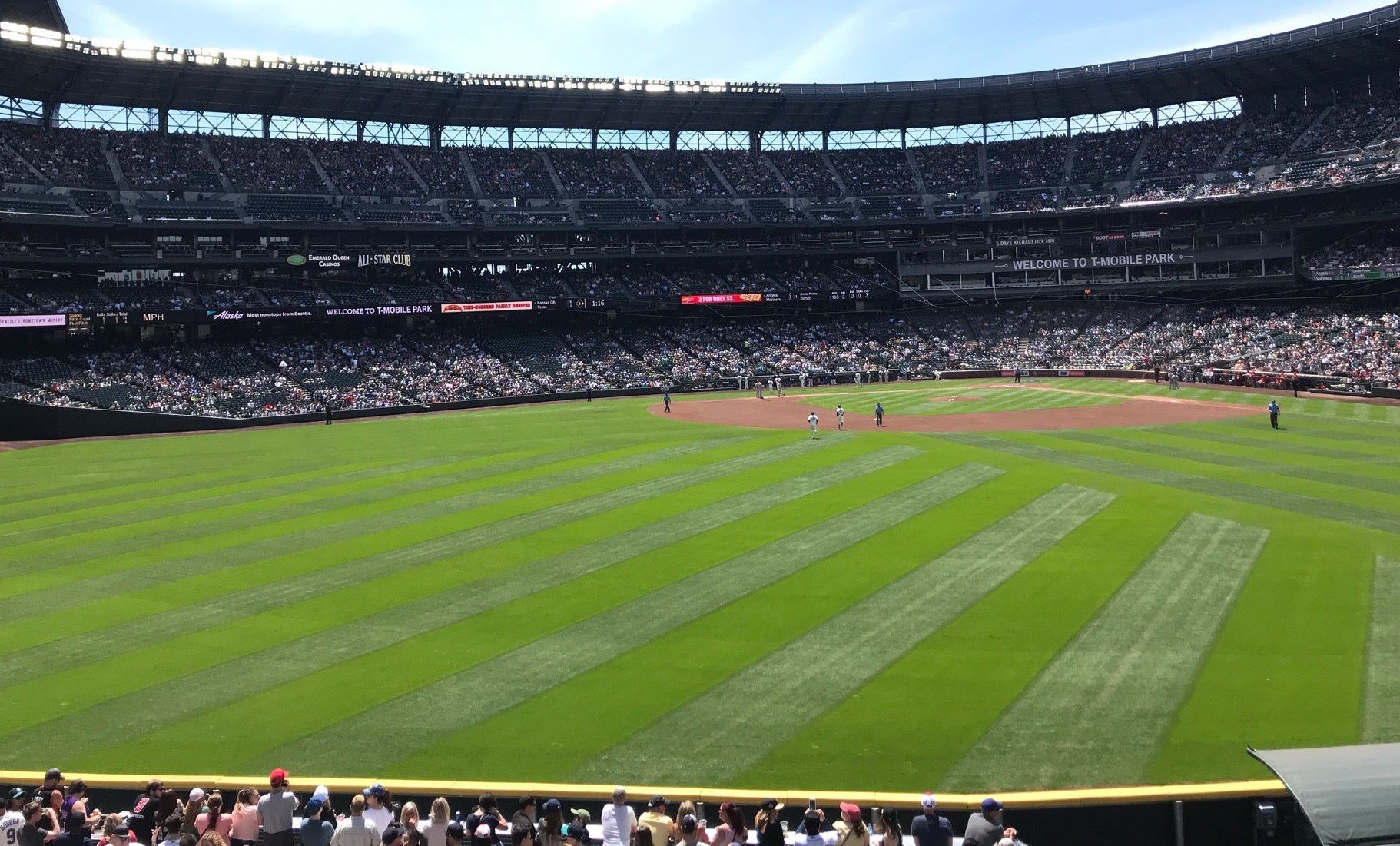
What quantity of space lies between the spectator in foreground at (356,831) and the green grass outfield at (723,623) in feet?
9.36

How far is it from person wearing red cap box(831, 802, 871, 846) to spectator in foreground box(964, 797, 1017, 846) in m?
0.96

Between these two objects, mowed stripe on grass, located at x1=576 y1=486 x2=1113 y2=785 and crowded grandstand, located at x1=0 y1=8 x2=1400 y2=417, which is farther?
crowded grandstand, located at x1=0 y1=8 x2=1400 y2=417

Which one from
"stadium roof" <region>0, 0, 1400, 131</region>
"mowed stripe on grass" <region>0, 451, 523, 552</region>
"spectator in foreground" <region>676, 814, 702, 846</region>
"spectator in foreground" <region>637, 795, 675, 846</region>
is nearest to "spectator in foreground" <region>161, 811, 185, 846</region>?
"spectator in foreground" <region>637, 795, 675, 846</region>

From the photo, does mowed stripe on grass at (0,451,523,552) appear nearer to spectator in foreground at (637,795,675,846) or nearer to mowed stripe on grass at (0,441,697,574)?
mowed stripe on grass at (0,441,697,574)

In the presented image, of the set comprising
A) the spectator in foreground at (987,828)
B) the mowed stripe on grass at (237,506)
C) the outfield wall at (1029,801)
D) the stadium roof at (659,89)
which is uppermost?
the stadium roof at (659,89)

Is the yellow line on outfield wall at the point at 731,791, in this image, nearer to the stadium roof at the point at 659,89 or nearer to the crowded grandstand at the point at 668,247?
the crowded grandstand at the point at 668,247

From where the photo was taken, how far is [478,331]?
268ft

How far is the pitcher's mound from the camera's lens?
44.4 m

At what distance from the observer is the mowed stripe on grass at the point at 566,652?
40.8 ft

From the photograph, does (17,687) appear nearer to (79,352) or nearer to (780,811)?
(780,811)

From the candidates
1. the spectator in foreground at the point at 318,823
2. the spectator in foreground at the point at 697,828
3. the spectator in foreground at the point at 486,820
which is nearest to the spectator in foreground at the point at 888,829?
the spectator in foreground at the point at 697,828

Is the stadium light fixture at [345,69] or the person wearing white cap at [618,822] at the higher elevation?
the stadium light fixture at [345,69]

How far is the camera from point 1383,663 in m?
13.9

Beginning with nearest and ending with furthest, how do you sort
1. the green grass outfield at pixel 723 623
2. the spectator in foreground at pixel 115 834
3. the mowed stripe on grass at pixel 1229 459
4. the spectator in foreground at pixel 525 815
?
the spectator in foreground at pixel 115 834 → the spectator in foreground at pixel 525 815 → the green grass outfield at pixel 723 623 → the mowed stripe on grass at pixel 1229 459
